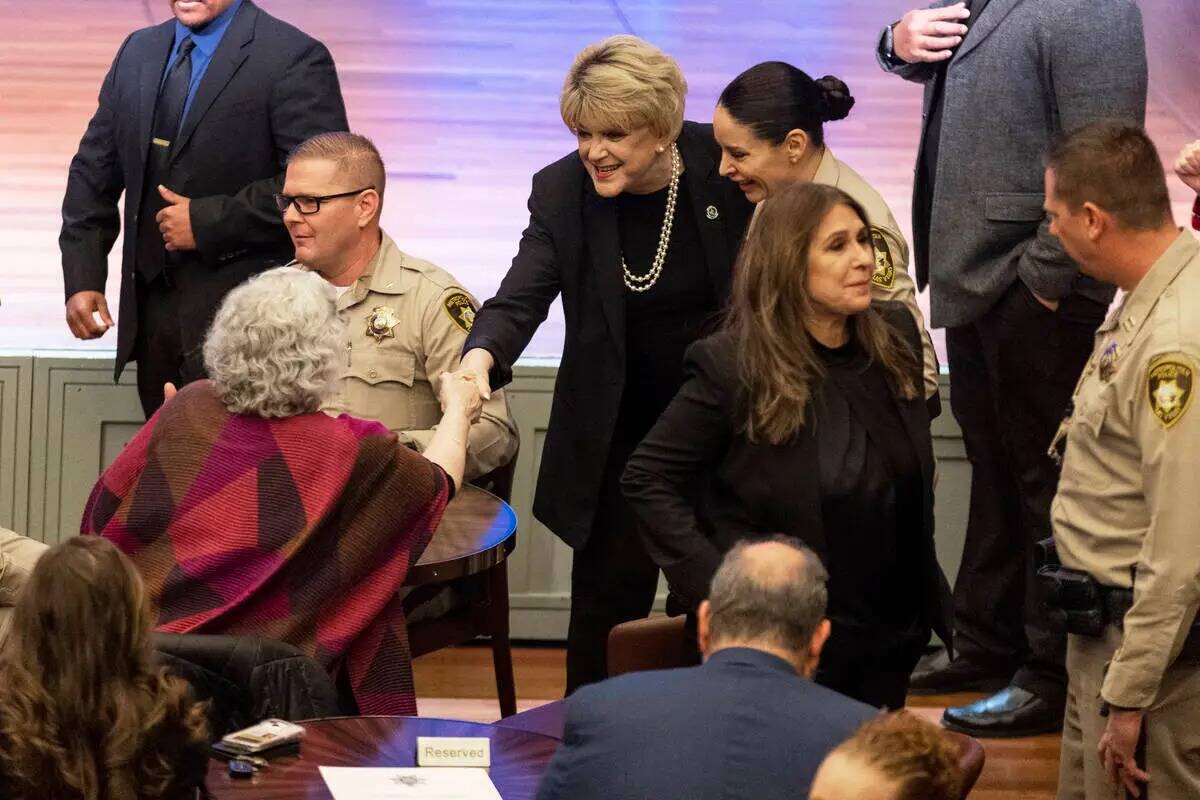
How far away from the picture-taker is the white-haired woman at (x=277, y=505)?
9.64ft

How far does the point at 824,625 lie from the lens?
235cm

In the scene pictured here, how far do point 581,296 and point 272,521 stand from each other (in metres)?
1.03

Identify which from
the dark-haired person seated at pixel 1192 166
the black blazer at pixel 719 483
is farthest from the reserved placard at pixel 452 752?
the dark-haired person seated at pixel 1192 166

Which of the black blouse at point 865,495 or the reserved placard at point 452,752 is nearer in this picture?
the reserved placard at point 452,752

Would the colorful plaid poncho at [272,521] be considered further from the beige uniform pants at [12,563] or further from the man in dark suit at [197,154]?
the man in dark suit at [197,154]

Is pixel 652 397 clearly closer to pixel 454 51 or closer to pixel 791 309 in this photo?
pixel 791 309

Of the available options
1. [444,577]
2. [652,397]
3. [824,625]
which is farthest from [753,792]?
[652,397]

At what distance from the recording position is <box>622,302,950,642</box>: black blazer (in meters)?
2.91

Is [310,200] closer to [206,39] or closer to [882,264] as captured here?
[206,39]

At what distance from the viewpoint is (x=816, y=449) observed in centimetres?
292

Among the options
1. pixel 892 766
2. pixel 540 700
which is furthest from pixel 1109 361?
pixel 540 700

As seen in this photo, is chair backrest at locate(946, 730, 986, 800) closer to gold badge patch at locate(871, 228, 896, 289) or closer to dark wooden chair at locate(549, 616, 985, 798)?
dark wooden chair at locate(549, 616, 985, 798)

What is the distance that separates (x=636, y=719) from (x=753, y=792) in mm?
152

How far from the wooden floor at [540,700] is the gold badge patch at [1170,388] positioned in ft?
4.80
